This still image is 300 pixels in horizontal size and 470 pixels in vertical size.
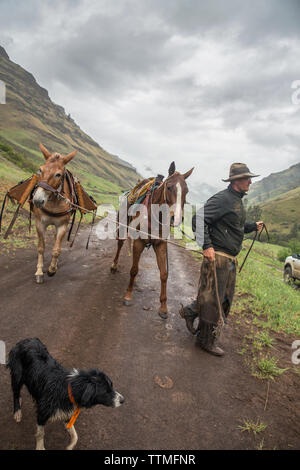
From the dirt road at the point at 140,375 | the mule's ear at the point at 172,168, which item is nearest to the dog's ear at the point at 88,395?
the dirt road at the point at 140,375

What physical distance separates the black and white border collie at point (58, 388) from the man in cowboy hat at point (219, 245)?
7.42 ft

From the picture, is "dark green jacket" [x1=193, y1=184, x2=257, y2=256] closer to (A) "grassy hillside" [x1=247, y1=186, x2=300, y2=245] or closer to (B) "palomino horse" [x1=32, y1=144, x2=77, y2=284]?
(B) "palomino horse" [x1=32, y1=144, x2=77, y2=284]

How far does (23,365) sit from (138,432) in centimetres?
140

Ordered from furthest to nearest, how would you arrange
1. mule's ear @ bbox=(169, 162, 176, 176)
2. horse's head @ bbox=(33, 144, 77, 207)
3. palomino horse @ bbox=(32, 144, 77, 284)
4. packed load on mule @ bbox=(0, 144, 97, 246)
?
1. packed load on mule @ bbox=(0, 144, 97, 246)
2. palomino horse @ bbox=(32, 144, 77, 284)
3. horse's head @ bbox=(33, 144, 77, 207)
4. mule's ear @ bbox=(169, 162, 176, 176)

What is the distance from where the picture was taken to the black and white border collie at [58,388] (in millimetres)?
1997

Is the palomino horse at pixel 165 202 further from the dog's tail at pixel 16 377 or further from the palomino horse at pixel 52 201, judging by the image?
the dog's tail at pixel 16 377

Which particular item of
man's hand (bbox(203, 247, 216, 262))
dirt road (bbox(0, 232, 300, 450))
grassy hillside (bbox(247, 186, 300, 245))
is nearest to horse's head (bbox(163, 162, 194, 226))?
man's hand (bbox(203, 247, 216, 262))

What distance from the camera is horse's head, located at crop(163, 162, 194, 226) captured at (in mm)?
4387

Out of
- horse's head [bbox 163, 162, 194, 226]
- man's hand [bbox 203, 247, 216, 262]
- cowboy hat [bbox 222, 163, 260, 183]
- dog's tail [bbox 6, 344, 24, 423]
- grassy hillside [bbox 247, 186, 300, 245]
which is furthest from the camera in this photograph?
grassy hillside [bbox 247, 186, 300, 245]

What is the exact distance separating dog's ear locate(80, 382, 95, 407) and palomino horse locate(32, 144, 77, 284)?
13.4 feet

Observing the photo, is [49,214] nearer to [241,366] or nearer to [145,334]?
[145,334]

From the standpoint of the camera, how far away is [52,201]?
5.88 m

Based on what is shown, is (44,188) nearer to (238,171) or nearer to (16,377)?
(16,377)

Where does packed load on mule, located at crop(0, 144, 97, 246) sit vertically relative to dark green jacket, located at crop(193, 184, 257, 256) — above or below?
above
